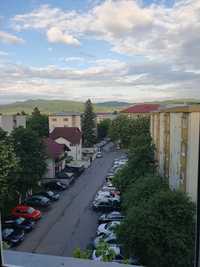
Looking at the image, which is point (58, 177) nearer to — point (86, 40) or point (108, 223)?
point (108, 223)

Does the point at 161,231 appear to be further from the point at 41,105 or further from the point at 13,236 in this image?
the point at 13,236

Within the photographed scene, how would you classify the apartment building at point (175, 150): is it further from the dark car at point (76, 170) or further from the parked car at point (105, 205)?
the dark car at point (76, 170)

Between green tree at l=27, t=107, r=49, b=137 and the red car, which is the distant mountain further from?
green tree at l=27, t=107, r=49, b=137

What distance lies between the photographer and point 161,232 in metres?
3.09

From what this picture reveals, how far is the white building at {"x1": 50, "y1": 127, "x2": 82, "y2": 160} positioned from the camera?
464 inches

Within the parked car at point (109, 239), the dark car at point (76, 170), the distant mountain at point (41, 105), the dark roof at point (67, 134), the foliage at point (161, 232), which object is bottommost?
the dark car at point (76, 170)

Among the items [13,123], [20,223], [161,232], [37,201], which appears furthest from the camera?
[37,201]

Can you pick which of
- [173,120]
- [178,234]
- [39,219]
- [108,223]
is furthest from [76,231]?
[173,120]

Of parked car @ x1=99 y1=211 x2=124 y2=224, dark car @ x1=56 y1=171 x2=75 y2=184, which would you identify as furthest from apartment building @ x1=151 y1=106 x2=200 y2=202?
dark car @ x1=56 y1=171 x2=75 y2=184

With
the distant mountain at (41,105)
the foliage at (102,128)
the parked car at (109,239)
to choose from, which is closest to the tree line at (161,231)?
the parked car at (109,239)

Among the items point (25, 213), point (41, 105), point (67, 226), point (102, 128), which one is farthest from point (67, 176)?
point (102, 128)

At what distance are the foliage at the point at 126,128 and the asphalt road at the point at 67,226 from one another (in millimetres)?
5759

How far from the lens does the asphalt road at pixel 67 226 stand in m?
4.17

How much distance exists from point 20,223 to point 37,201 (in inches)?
53.6
